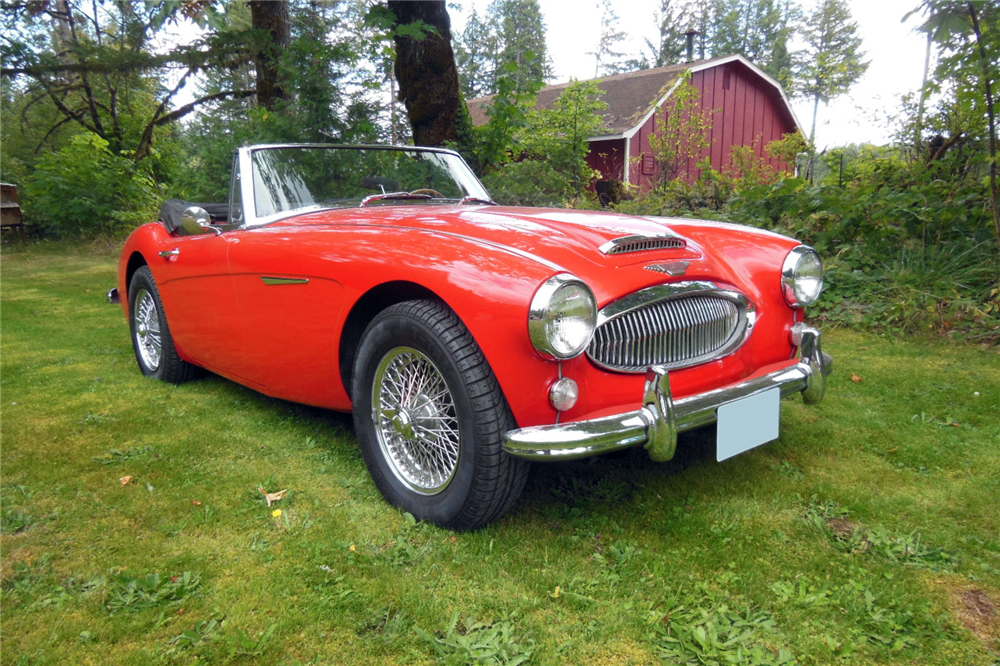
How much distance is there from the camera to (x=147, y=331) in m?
4.21

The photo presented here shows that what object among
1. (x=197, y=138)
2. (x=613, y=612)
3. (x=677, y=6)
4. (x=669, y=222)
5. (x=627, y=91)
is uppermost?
(x=677, y=6)

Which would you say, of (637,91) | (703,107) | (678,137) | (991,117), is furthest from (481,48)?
(991,117)

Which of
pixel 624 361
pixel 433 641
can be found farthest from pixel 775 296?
pixel 433 641

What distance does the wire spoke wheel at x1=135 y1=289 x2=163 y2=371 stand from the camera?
4109 millimetres

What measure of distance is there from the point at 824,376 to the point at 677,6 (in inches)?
1766

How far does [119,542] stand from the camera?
2156mm

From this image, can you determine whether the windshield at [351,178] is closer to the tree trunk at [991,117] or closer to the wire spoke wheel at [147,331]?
the wire spoke wheel at [147,331]

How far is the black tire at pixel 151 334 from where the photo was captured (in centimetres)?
389

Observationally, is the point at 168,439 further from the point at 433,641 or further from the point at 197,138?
the point at 197,138

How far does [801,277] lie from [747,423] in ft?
2.53

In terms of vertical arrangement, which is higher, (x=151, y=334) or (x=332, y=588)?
(x=151, y=334)

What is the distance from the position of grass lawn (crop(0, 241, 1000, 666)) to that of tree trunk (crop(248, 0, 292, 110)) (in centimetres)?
685

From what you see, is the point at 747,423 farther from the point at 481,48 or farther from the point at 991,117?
the point at 481,48

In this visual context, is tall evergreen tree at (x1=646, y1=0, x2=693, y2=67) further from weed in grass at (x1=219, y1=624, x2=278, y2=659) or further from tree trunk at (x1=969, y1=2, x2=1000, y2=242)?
weed in grass at (x1=219, y1=624, x2=278, y2=659)
